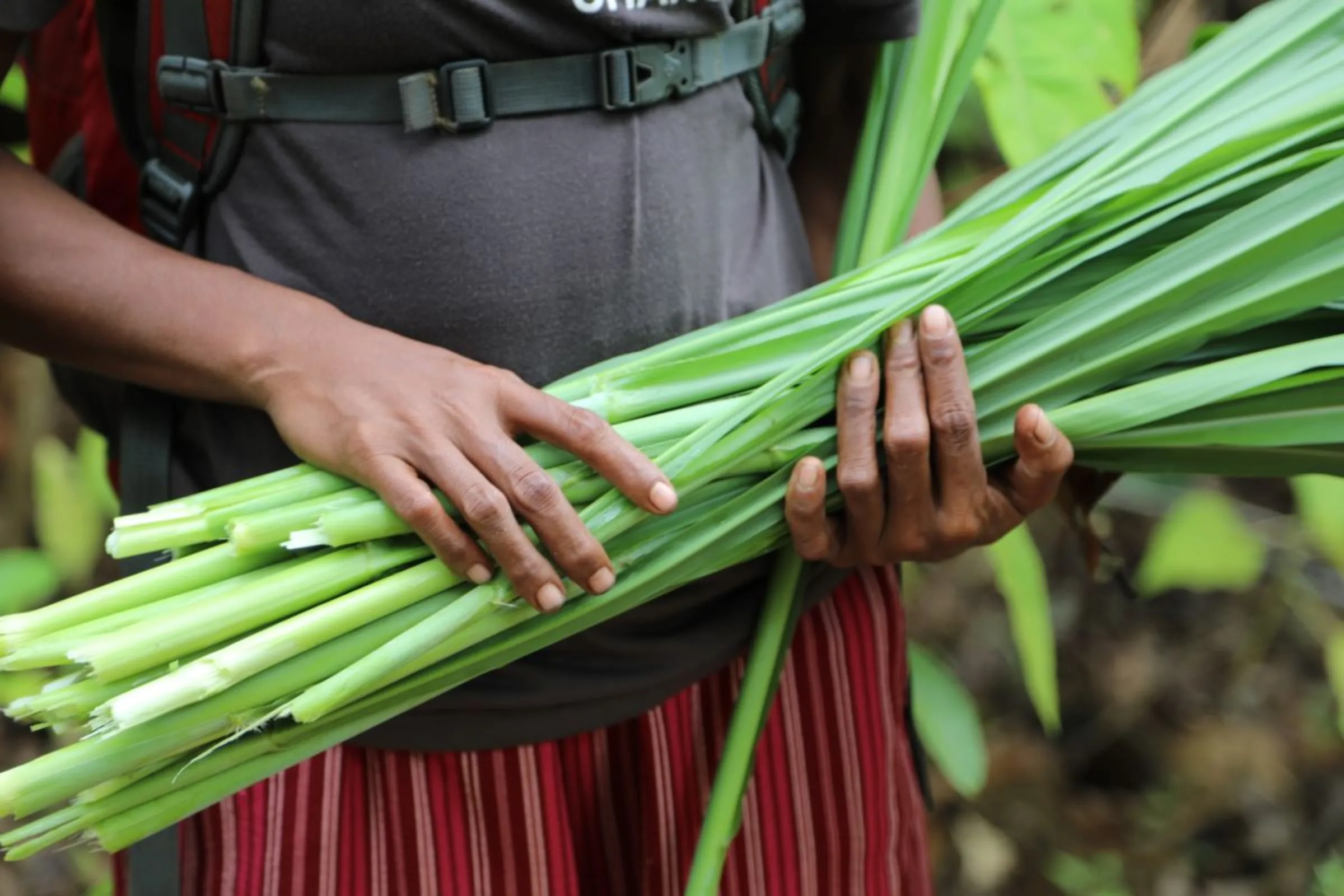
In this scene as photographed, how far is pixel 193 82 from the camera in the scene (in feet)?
2.25

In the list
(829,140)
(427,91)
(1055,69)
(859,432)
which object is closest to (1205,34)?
(1055,69)

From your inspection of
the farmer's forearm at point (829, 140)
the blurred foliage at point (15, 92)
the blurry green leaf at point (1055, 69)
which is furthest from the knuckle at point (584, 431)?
the blurred foliage at point (15, 92)

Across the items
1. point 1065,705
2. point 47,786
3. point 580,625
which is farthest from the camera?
point 1065,705

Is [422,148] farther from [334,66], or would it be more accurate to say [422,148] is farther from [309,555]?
[309,555]

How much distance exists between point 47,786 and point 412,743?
0.22m

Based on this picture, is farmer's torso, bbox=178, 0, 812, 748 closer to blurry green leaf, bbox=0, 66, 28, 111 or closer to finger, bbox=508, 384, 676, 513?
Answer: finger, bbox=508, 384, 676, 513

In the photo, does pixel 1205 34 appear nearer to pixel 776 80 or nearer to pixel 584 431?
pixel 776 80

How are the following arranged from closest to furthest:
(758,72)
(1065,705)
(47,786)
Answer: (47,786) → (758,72) → (1065,705)

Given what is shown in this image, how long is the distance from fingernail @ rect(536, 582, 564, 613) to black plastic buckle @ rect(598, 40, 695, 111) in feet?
0.89

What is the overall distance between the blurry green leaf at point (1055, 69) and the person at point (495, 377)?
0.29 metres

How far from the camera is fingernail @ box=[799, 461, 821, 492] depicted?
27.1 inches

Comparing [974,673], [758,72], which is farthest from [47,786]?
[974,673]

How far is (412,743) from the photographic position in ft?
2.45

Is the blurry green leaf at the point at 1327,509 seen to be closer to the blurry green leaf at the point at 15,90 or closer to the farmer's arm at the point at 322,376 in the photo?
the farmer's arm at the point at 322,376
